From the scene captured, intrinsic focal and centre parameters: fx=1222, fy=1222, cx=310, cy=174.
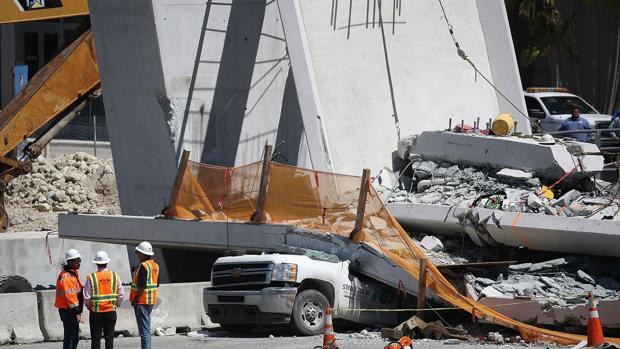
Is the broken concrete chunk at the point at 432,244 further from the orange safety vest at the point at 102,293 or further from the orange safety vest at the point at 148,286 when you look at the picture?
the orange safety vest at the point at 102,293

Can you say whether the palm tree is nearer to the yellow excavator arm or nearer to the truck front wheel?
the yellow excavator arm

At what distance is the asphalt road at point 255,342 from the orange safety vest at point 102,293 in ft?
9.26

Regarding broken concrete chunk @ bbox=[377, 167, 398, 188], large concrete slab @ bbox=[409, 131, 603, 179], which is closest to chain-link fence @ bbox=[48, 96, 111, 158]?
broken concrete chunk @ bbox=[377, 167, 398, 188]

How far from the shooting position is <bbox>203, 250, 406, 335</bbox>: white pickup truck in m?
16.9

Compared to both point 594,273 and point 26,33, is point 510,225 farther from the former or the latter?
point 26,33

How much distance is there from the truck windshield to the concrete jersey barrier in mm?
19697

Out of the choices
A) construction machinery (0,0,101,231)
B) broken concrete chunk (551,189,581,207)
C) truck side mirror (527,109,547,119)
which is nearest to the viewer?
broken concrete chunk (551,189,581,207)

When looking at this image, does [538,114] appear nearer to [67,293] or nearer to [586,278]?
[586,278]

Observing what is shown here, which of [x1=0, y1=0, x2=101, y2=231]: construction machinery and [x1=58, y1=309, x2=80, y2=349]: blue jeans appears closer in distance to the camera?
[x1=58, y1=309, x2=80, y2=349]: blue jeans

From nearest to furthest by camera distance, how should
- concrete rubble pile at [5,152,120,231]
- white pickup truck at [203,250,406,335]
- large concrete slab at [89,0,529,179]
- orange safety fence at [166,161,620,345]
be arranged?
white pickup truck at [203,250,406,335], orange safety fence at [166,161,620,345], large concrete slab at [89,0,529,179], concrete rubble pile at [5,152,120,231]

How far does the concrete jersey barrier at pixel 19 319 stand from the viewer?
17.5 m

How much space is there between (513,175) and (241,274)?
20.5ft

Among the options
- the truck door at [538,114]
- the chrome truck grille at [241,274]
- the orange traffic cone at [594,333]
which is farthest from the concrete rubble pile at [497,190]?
the truck door at [538,114]

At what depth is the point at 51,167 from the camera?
35.8 meters
